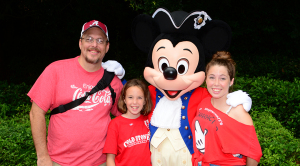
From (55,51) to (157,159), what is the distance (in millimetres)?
10918

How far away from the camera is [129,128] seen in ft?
8.84

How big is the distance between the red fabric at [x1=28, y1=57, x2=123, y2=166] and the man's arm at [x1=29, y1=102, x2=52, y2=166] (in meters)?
0.07

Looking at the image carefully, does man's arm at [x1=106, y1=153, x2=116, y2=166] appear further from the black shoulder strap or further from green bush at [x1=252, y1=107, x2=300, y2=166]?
green bush at [x1=252, y1=107, x2=300, y2=166]

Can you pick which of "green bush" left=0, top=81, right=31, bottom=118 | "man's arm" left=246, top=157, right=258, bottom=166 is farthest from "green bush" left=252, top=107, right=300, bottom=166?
"green bush" left=0, top=81, right=31, bottom=118

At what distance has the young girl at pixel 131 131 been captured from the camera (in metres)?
2.60

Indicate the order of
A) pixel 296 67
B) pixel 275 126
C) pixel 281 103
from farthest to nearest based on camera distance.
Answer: pixel 296 67, pixel 281 103, pixel 275 126

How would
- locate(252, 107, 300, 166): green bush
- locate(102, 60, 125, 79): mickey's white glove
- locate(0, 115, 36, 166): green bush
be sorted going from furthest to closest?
locate(0, 115, 36, 166): green bush < locate(252, 107, 300, 166): green bush < locate(102, 60, 125, 79): mickey's white glove

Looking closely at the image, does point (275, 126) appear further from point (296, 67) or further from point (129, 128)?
point (296, 67)

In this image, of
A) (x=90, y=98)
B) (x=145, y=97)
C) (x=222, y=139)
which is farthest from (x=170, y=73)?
(x=90, y=98)

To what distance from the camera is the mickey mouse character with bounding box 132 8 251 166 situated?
105 inches

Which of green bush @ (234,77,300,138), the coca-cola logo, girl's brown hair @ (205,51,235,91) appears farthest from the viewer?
green bush @ (234,77,300,138)

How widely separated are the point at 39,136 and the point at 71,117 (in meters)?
0.38

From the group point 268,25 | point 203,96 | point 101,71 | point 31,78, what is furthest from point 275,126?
point 31,78

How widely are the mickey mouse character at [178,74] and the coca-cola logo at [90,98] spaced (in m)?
0.55
